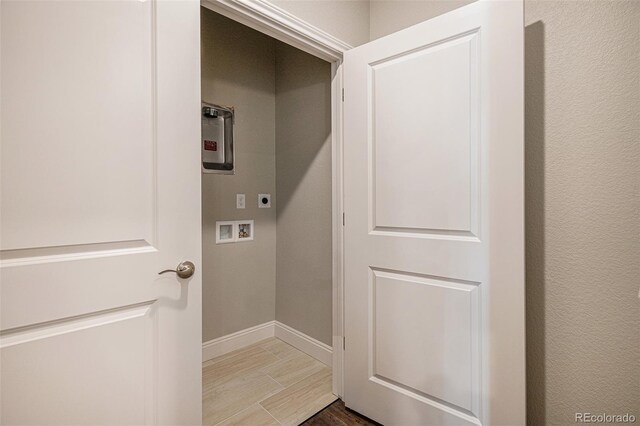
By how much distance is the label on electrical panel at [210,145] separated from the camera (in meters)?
2.32

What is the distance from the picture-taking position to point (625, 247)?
1.23m

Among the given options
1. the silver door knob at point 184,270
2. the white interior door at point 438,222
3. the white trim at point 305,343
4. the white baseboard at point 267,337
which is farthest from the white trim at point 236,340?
the silver door knob at point 184,270

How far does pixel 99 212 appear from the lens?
1021 mm

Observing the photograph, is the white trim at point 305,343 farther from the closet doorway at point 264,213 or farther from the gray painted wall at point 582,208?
the gray painted wall at point 582,208

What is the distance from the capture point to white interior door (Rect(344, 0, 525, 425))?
1.27 metres

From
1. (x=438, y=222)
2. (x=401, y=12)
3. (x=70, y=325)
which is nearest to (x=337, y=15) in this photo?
(x=401, y=12)

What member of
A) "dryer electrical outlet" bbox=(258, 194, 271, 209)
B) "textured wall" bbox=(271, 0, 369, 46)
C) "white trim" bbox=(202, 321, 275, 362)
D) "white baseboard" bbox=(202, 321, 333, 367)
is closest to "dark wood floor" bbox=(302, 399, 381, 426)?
"white baseboard" bbox=(202, 321, 333, 367)

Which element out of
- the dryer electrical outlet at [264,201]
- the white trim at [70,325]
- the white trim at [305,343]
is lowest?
the white trim at [305,343]

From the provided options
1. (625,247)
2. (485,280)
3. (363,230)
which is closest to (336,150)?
(363,230)

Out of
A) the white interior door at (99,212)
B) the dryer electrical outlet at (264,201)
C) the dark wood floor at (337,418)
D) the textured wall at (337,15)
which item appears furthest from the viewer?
the dryer electrical outlet at (264,201)

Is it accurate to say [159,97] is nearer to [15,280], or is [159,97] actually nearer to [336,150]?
[15,280]

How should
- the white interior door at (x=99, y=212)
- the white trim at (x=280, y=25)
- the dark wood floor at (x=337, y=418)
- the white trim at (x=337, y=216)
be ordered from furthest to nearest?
the white trim at (x=337, y=216) → the dark wood floor at (x=337, y=418) → the white trim at (x=280, y=25) → the white interior door at (x=99, y=212)

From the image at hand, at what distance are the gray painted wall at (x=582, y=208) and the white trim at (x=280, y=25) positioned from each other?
96cm

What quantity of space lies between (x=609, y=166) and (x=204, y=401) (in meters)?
2.38
